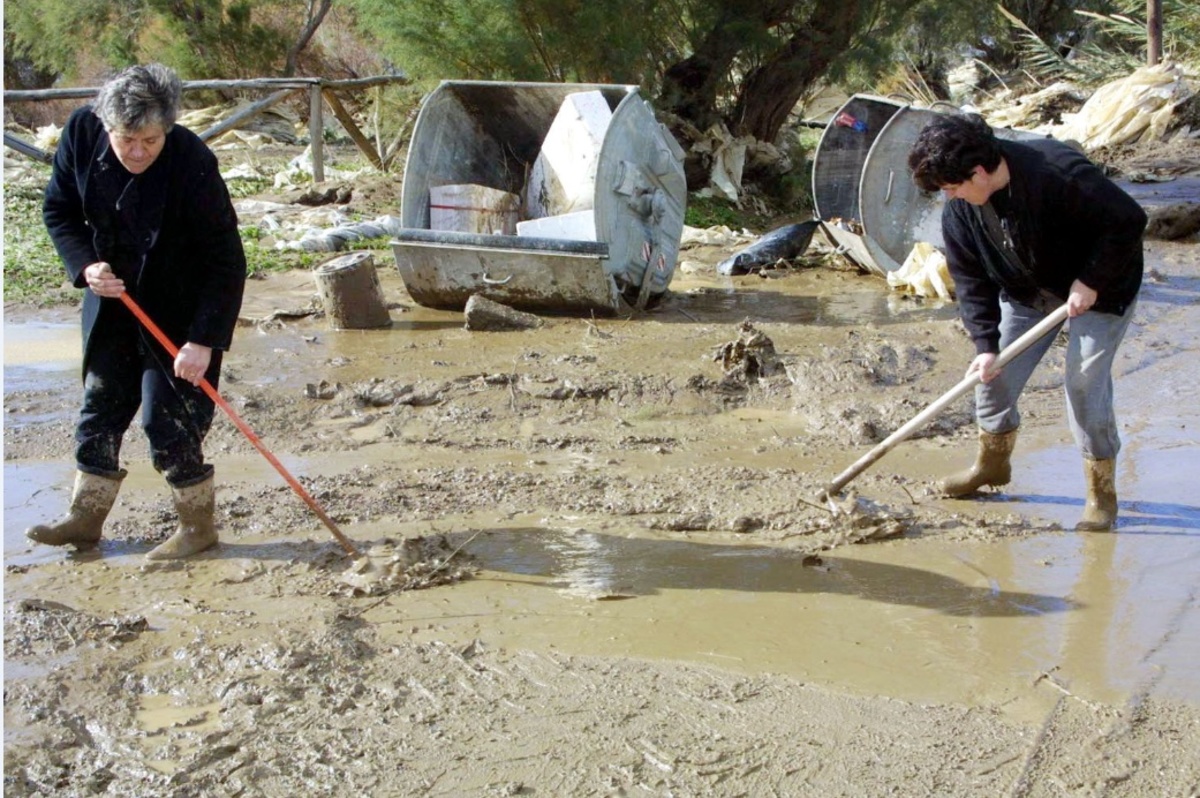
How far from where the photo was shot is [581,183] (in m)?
→ 8.95

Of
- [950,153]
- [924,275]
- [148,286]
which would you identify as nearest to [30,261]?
[148,286]

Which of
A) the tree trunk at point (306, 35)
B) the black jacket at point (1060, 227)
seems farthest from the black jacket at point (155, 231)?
Answer: the tree trunk at point (306, 35)

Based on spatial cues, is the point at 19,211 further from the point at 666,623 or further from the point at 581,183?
the point at 666,623

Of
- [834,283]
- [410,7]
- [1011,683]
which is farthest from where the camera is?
[410,7]

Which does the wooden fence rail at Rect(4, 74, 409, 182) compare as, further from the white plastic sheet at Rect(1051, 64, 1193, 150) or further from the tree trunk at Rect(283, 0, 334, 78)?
the white plastic sheet at Rect(1051, 64, 1193, 150)

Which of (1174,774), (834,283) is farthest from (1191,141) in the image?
(1174,774)

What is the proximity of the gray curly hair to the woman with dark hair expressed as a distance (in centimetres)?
244

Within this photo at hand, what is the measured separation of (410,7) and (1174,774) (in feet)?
36.2

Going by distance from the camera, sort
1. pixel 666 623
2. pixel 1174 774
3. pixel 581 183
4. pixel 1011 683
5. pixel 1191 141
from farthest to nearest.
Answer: pixel 1191 141, pixel 581 183, pixel 666 623, pixel 1011 683, pixel 1174 774

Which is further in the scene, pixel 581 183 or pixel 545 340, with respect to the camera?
pixel 581 183

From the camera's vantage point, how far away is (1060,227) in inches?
168

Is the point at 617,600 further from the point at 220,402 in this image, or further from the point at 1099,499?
the point at 1099,499

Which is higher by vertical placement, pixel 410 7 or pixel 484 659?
pixel 410 7

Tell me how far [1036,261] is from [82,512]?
3596 millimetres
